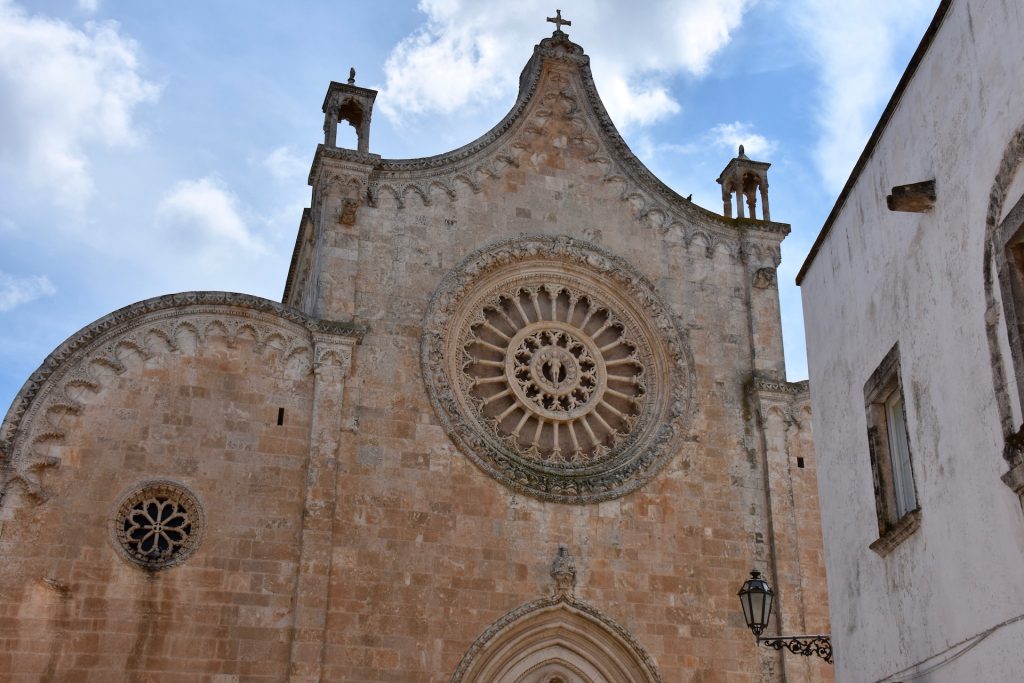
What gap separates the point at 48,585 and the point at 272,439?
11.7 feet

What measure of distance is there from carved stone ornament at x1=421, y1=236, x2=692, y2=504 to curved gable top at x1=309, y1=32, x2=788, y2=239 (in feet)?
5.21

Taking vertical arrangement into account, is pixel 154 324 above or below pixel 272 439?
above

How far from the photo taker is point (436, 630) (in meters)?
16.0

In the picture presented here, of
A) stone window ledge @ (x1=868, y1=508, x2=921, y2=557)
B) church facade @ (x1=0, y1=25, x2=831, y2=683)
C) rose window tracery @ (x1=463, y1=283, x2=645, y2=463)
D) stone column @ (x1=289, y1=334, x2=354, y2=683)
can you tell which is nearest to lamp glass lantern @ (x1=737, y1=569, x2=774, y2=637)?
stone window ledge @ (x1=868, y1=508, x2=921, y2=557)

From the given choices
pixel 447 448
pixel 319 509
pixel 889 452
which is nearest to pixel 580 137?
pixel 447 448

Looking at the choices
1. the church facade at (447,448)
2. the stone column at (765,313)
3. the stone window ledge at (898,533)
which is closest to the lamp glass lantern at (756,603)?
the stone window ledge at (898,533)

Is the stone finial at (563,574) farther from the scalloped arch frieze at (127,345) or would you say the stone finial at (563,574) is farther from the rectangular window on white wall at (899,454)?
the rectangular window on white wall at (899,454)

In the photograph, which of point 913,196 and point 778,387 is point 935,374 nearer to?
point 913,196

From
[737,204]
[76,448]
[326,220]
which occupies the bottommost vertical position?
[76,448]

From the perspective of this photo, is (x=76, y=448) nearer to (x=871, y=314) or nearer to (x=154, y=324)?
(x=154, y=324)

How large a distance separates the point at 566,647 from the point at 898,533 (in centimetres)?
838

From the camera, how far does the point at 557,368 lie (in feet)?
61.2

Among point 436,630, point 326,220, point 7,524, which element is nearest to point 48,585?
point 7,524

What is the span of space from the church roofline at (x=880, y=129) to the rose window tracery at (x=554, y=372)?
660 centimetres
